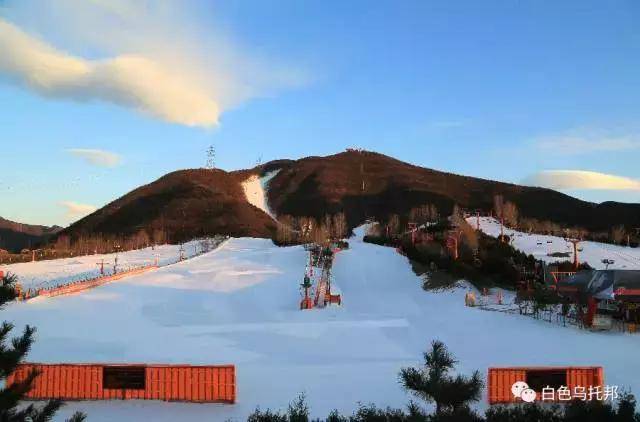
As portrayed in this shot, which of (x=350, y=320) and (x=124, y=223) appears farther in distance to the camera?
(x=124, y=223)

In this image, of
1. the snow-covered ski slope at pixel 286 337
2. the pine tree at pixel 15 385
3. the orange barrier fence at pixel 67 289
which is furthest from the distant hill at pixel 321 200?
the pine tree at pixel 15 385

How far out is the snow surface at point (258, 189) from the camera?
135625 millimetres

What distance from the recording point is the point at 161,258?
54.3 meters

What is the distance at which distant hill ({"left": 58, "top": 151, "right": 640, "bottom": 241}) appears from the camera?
305 ft

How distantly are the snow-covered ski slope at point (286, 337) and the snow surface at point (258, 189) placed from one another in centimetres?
9648

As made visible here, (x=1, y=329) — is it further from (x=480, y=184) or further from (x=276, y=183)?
(x=276, y=183)

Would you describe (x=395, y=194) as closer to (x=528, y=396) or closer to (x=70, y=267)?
(x=70, y=267)

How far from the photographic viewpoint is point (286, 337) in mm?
20125

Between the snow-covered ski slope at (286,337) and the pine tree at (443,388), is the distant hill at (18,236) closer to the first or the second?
the snow-covered ski slope at (286,337)

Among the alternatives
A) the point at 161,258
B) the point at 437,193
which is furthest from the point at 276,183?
the point at 161,258

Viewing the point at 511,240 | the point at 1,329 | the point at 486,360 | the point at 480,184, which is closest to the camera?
the point at 1,329

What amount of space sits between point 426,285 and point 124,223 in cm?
8264

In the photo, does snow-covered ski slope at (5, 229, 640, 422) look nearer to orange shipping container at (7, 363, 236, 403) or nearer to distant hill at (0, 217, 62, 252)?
orange shipping container at (7, 363, 236, 403)

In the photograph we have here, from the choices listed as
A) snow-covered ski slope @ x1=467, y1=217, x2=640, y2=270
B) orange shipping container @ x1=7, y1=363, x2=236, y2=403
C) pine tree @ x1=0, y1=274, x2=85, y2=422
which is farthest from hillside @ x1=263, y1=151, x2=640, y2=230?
pine tree @ x1=0, y1=274, x2=85, y2=422
